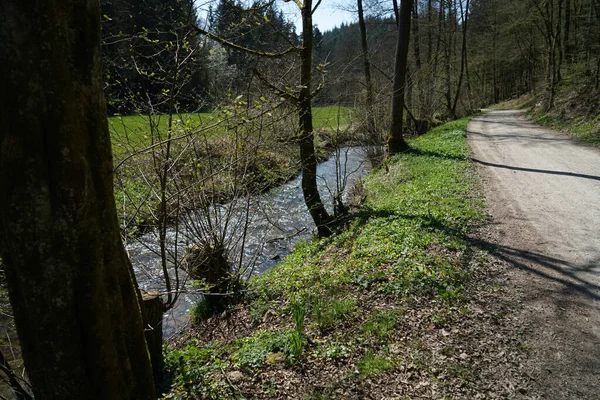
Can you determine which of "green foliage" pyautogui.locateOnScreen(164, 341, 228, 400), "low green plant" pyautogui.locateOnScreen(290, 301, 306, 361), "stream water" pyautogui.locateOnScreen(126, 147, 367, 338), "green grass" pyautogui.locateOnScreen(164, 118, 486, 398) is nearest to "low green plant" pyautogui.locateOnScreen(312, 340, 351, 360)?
"green grass" pyautogui.locateOnScreen(164, 118, 486, 398)

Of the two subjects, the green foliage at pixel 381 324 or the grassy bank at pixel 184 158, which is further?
the grassy bank at pixel 184 158

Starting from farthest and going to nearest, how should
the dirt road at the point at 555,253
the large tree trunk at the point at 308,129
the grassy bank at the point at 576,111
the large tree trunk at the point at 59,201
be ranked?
1. the grassy bank at the point at 576,111
2. the large tree trunk at the point at 308,129
3. the dirt road at the point at 555,253
4. the large tree trunk at the point at 59,201

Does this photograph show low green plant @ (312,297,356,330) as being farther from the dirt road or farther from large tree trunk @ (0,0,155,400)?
large tree trunk @ (0,0,155,400)

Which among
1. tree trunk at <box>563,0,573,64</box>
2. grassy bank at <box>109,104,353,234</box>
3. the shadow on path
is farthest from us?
tree trunk at <box>563,0,573,64</box>

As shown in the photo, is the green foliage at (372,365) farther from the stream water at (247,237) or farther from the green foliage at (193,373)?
the stream water at (247,237)

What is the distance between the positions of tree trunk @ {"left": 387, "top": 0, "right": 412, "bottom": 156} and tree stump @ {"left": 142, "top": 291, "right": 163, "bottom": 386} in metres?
11.4

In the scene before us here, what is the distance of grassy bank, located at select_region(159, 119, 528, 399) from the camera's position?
12.7 feet

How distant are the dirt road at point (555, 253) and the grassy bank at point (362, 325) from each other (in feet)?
1.43

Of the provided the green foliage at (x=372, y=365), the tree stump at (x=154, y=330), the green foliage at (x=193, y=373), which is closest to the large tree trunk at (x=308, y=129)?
the tree stump at (x=154, y=330)

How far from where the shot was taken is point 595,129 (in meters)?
14.2

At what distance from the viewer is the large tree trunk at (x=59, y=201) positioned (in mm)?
2049

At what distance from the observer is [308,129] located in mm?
9047

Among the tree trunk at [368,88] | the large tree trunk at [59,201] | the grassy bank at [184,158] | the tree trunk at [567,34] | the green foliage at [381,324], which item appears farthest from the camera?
the tree trunk at [567,34]

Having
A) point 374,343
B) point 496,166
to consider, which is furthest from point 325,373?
point 496,166
